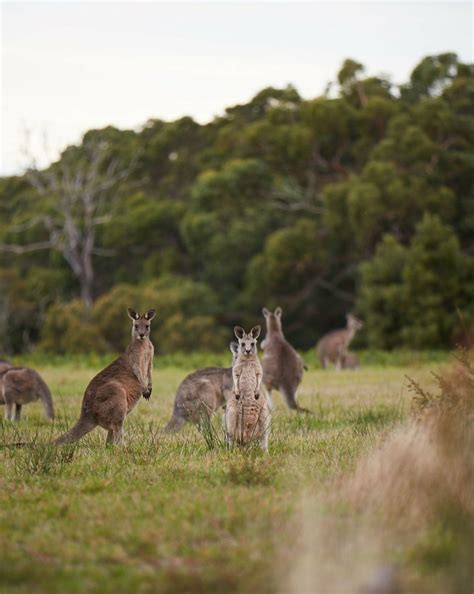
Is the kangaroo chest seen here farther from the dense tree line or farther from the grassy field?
the dense tree line

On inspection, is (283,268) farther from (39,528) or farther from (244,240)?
(39,528)

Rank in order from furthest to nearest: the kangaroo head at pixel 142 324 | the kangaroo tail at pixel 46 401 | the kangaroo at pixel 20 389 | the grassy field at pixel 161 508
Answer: the kangaroo at pixel 20 389
the kangaroo tail at pixel 46 401
the kangaroo head at pixel 142 324
the grassy field at pixel 161 508

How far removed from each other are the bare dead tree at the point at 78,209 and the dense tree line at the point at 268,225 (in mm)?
136

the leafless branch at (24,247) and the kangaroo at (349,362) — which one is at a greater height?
the leafless branch at (24,247)

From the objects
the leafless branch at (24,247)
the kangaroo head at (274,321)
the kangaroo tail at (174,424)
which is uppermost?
the leafless branch at (24,247)

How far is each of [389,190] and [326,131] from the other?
615 cm

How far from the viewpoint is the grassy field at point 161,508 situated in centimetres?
411

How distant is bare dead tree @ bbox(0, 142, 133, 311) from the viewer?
39062 millimetres

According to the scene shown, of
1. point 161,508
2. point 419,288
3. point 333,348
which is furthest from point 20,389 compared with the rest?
point 419,288

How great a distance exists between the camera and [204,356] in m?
23.8

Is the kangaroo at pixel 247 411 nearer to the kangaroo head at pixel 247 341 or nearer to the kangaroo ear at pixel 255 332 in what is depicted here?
the kangaroo head at pixel 247 341

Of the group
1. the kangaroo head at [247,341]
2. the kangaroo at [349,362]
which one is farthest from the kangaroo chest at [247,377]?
the kangaroo at [349,362]

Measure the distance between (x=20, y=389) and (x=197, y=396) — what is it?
2.27 meters

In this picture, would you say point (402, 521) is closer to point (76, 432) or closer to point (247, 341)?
point (247, 341)
